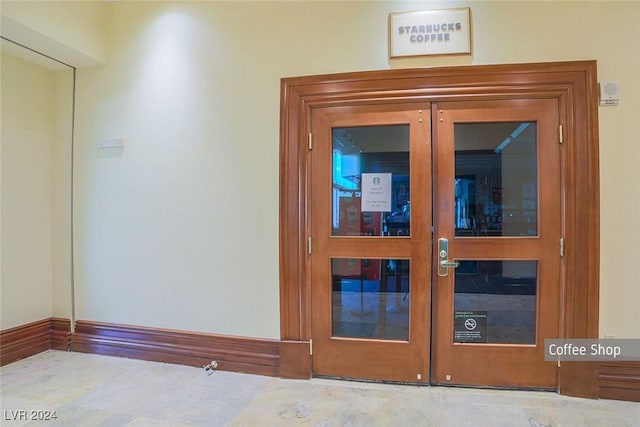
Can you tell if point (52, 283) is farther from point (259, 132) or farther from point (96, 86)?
point (259, 132)

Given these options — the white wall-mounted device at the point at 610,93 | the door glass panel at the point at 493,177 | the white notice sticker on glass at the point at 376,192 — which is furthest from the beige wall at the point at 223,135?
the white notice sticker on glass at the point at 376,192

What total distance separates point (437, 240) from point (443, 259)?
15 centimetres

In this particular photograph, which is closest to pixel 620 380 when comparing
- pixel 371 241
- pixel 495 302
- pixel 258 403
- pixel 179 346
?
pixel 495 302

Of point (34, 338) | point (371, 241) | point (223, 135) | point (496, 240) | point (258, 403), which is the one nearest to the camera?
point (258, 403)

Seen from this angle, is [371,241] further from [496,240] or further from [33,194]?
[33,194]

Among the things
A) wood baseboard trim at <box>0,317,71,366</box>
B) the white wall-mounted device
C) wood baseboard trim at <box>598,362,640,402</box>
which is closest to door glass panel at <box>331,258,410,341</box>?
wood baseboard trim at <box>598,362,640,402</box>

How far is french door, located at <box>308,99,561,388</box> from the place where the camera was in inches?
96.8

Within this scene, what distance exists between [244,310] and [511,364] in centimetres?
215

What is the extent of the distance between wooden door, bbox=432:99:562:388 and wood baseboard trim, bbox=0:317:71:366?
3.51 meters

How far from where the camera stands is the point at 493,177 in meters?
2.52

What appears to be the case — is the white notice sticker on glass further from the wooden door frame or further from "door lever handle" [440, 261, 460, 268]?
"door lever handle" [440, 261, 460, 268]

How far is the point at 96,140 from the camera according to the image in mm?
3164

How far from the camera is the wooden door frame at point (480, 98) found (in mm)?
2355

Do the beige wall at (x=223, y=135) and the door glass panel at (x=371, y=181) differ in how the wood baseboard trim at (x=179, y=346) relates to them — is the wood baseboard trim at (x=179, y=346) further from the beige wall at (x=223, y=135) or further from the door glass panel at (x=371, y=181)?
the door glass panel at (x=371, y=181)
